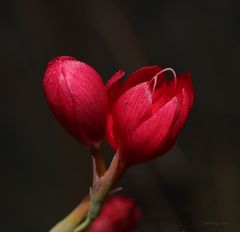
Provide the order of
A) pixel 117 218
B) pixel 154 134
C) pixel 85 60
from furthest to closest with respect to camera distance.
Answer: pixel 85 60 → pixel 117 218 → pixel 154 134

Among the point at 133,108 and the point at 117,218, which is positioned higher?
the point at 133,108

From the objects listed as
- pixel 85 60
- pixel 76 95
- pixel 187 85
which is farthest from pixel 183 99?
pixel 85 60

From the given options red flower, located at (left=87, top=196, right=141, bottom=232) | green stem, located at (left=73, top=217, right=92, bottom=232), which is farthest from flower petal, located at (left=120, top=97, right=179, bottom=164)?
red flower, located at (left=87, top=196, right=141, bottom=232)

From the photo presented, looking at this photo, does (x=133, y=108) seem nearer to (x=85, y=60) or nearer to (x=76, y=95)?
(x=76, y=95)

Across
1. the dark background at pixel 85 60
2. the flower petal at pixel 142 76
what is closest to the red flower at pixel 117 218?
the flower petal at pixel 142 76

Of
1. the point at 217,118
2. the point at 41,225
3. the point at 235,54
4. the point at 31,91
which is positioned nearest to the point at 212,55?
the point at 235,54

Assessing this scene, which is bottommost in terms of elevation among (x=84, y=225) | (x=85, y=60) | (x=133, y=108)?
(x=85, y=60)

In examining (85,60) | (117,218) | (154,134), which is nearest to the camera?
(154,134)

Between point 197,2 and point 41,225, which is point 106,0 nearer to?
point 197,2
